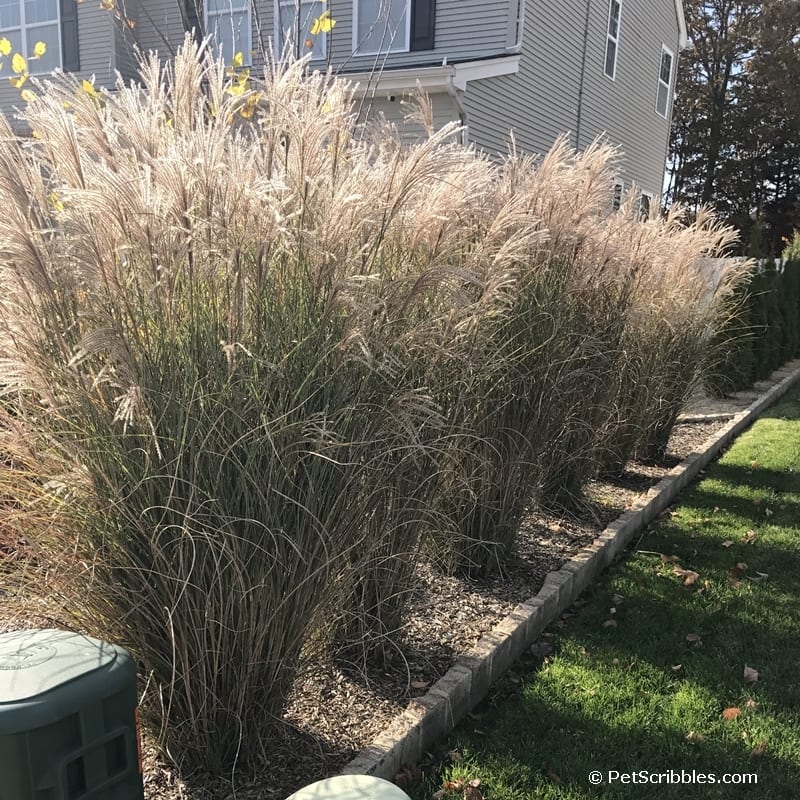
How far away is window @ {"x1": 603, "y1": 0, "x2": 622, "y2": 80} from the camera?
15.9 meters

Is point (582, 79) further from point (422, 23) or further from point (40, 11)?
point (40, 11)

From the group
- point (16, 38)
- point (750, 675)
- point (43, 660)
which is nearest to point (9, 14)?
point (16, 38)

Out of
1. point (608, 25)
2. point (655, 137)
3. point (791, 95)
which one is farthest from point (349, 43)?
point (791, 95)

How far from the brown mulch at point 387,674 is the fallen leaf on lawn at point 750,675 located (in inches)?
37.9

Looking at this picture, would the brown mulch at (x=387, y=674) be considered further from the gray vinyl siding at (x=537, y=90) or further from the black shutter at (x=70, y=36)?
the black shutter at (x=70, y=36)

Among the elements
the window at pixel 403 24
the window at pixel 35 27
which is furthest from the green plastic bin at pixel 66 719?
the window at pixel 35 27

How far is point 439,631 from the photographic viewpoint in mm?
3207

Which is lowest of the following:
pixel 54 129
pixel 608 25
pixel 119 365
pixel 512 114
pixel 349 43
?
pixel 119 365

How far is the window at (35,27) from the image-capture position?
47.5 feet

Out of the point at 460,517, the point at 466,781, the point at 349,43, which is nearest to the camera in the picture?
the point at 466,781

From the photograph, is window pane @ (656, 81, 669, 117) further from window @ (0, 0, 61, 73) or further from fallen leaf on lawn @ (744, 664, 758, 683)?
fallen leaf on lawn @ (744, 664, 758, 683)

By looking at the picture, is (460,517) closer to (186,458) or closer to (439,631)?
(439,631)

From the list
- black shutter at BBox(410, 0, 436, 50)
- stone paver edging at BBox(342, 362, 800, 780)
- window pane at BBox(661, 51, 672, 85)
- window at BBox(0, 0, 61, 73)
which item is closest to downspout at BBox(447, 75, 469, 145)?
black shutter at BBox(410, 0, 436, 50)

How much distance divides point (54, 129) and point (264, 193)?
570 mm
